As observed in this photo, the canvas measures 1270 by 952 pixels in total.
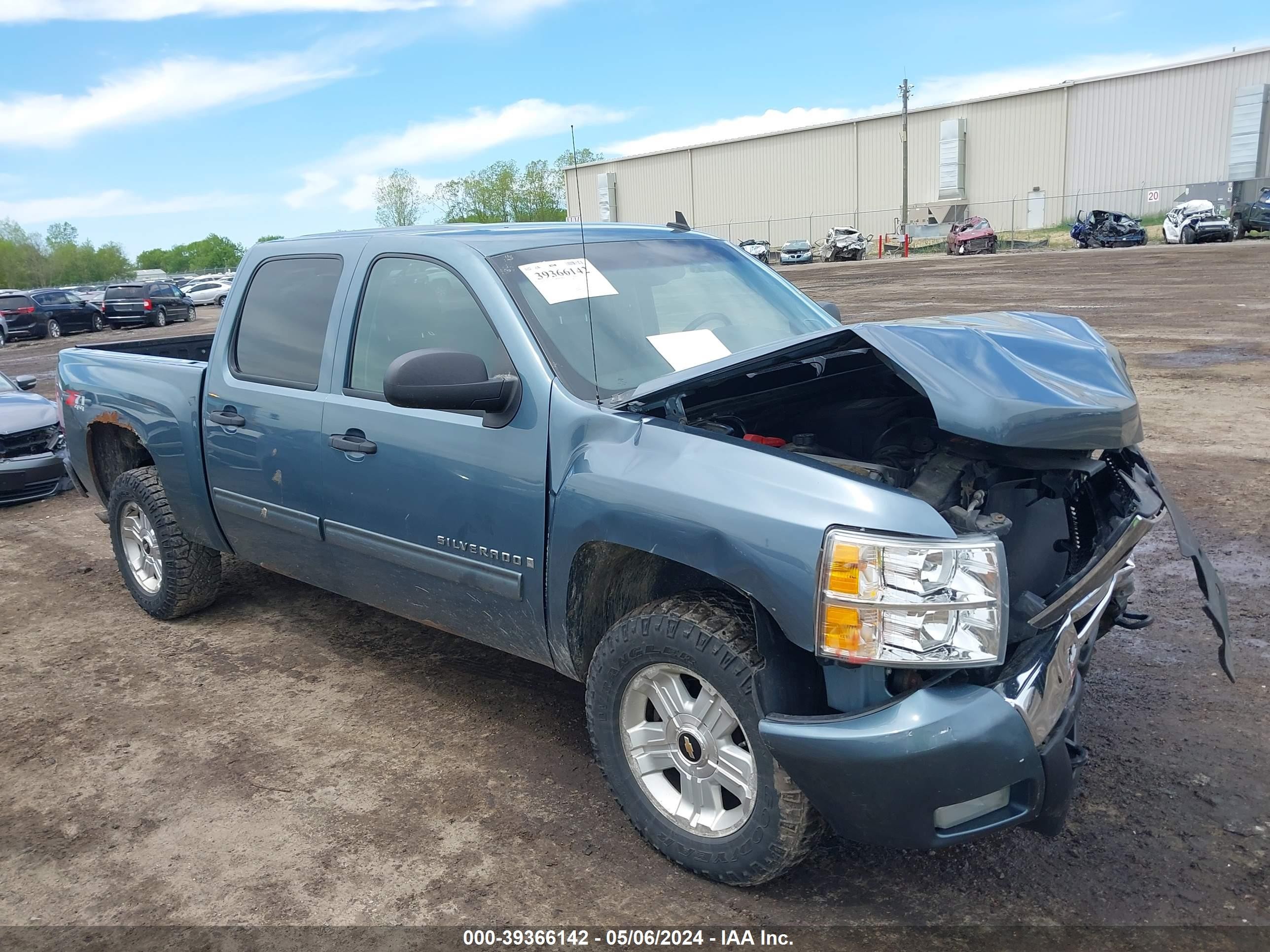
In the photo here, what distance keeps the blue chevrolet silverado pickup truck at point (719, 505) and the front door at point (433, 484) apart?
0.04 feet

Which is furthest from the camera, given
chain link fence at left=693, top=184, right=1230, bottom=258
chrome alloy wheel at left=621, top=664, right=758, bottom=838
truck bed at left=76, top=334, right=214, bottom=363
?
chain link fence at left=693, top=184, right=1230, bottom=258

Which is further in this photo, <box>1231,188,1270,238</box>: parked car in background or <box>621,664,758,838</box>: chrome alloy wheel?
<box>1231,188,1270,238</box>: parked car in background

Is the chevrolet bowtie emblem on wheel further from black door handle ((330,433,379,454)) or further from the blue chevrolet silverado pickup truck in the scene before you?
black door handle ((330,433,379,454))

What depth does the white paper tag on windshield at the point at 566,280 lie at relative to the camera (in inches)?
143

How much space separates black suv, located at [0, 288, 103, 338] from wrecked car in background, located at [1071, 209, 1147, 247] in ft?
114

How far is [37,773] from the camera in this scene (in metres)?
3.84

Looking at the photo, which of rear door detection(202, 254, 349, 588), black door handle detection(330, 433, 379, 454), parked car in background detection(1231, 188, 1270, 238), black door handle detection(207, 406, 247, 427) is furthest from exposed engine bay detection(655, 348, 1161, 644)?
parked car in background detection(1231, 188, 1270, 238)

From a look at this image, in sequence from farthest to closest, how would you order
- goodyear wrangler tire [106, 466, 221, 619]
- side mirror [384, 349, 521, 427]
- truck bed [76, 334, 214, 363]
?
truck bed [76, 334, 214, 363], goodyear wrangler tire [106, 466, 221, 619], side mirror [384, 349, 521, 427]

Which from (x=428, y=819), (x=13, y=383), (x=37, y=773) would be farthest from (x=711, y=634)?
(x=13, y=383)

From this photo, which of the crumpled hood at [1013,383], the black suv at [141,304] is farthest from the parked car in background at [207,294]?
the crumpled hood at [1013,383]

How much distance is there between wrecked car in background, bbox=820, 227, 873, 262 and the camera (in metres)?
49.2

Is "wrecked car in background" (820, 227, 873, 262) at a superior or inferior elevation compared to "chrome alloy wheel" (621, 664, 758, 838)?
superior

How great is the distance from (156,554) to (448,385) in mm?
2924

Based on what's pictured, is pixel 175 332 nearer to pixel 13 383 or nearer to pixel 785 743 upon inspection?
pixel 13 383
